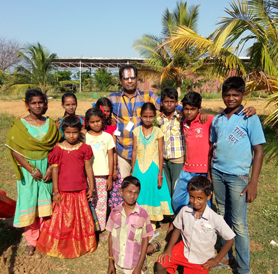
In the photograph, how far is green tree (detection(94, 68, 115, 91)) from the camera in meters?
28.6

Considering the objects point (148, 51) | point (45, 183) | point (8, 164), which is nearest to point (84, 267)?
point (45, 183)

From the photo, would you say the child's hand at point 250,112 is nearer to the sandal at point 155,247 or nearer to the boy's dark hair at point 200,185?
the boy's dark hair at point 200,185

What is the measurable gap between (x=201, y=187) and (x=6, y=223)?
300cm

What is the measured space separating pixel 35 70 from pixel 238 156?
69.2 feet

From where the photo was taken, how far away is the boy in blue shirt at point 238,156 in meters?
2.28

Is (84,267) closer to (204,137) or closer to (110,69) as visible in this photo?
(204,137)

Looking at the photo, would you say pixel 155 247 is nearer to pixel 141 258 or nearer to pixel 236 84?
pixel 141 258

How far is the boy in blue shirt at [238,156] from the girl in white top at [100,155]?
4.42 feet

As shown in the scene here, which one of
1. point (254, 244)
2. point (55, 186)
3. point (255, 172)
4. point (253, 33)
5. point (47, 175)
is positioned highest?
point (253, 33)

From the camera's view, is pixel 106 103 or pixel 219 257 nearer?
pixel 219 257

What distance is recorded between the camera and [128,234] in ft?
7.60

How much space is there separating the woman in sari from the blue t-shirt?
1.90 m

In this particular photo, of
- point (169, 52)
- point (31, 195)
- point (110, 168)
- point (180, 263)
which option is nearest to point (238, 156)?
point (180, 263)

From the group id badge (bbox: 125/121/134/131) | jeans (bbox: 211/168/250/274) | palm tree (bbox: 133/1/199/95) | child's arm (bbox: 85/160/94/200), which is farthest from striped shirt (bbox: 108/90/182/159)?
palm tree (bbox: 133/1/199/95)
